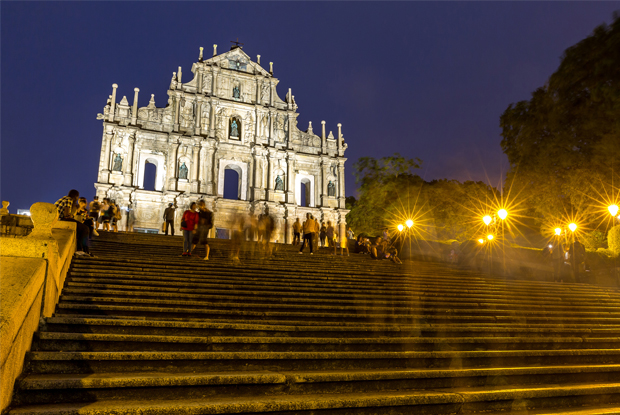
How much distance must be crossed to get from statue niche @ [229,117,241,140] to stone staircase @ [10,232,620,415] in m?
26.5

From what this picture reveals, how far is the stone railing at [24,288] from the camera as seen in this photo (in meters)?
3.49

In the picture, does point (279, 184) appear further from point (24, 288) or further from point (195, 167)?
point (24, 288)

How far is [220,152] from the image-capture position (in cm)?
3431

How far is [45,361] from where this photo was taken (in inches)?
166

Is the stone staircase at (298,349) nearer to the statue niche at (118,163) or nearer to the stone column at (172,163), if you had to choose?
the stone column at (172,163)

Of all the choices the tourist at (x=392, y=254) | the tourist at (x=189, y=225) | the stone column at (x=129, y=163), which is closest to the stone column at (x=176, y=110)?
the stone column at (x=129, y=163)

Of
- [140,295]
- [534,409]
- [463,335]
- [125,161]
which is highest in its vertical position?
[125,161]

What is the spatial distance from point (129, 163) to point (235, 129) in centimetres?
862

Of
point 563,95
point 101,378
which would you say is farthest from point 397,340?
point 563,95

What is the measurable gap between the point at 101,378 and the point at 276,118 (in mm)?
34041

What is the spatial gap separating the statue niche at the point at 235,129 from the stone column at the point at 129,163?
24.3ft

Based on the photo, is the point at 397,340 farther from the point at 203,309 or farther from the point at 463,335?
→ the point at 203,309

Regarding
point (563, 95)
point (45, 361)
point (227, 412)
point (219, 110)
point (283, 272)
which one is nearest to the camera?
point (227, 412)

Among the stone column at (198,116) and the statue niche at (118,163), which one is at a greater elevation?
the stone column at (198,116)
